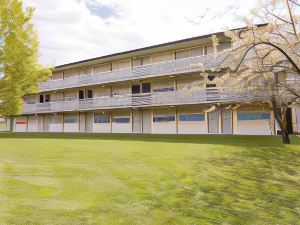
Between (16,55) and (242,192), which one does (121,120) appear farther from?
(242,192)

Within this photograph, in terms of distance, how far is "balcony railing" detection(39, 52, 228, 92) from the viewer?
26442 millimetres

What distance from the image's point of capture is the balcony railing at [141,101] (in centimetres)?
2518

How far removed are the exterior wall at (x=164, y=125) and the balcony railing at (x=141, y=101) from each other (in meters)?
2.22

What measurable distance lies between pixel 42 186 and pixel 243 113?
75.6 ft

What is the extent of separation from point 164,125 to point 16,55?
1567 cm

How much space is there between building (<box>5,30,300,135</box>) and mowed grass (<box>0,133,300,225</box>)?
12699 mm

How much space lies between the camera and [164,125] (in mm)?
31297

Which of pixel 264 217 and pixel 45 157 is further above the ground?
pixel 45 157

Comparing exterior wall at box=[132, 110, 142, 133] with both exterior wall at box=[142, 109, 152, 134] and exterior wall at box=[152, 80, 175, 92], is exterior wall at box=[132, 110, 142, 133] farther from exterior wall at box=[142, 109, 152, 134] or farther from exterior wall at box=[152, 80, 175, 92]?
exterior wall at box=[152, 80, 175, 92]

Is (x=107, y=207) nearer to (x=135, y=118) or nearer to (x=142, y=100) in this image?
(x=142, y=100)

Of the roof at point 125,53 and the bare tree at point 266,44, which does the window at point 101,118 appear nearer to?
the roof at point 125,53

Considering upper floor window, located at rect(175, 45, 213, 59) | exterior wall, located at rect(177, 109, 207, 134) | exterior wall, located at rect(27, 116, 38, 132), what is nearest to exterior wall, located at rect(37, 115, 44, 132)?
exterior wall, located at rect(27, 116, 38, 132)

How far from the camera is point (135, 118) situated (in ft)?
109

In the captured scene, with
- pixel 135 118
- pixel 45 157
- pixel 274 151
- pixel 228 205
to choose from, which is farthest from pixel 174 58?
pixel 228 205
